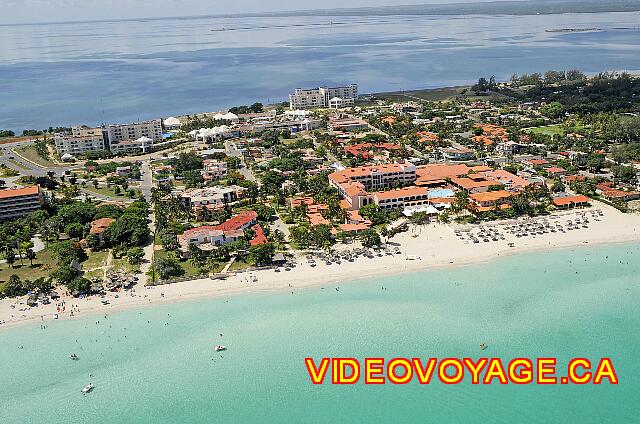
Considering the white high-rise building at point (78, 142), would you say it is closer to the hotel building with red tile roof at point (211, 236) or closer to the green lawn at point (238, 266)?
the hotel building with red tile roof at point (211, 236)

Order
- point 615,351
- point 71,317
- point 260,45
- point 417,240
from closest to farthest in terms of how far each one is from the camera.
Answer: point 615,351
point 71,317
point 417,240
point 260,45

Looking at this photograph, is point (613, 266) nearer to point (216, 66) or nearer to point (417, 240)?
point (417, 240)

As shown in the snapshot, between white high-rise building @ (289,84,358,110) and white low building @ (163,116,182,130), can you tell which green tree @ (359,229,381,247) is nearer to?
white low building @ (163,116,182,130)

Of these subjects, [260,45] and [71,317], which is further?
[260,45]

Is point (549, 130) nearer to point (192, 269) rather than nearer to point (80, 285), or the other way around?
point (192, 269)

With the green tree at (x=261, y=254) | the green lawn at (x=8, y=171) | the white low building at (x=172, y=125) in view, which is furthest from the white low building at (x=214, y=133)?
the green tree at (x=261, y=254)

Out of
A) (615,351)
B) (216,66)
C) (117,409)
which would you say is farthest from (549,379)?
(216,66)

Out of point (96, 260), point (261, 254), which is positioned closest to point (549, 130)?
point (261, 254)
